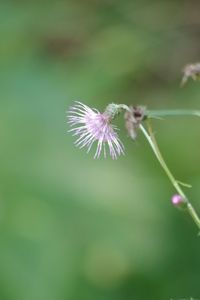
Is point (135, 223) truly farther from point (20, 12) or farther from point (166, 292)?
point (20, 12)

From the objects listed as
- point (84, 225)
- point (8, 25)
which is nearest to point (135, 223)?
point (84, 225)

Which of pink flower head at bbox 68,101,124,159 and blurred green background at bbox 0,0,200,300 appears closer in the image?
pink flower head at bbox 68,101,124,159

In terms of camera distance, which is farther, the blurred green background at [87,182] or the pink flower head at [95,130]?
the blurred green background at [87,182]

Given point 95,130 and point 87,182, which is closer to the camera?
point 95,130
